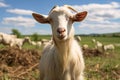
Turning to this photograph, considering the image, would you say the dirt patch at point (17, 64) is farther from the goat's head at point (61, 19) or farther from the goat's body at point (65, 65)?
the goat's head at point (61, 19)

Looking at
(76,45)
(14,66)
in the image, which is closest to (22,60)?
(14,66)

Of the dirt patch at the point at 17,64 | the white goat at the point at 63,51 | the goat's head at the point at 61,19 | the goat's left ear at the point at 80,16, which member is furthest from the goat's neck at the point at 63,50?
the dirt patch at the point at 17,64

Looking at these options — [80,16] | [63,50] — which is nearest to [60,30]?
[63,50]

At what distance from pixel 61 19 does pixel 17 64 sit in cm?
788

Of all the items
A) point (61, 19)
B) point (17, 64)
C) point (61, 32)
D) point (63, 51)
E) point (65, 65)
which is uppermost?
point (61, 19)

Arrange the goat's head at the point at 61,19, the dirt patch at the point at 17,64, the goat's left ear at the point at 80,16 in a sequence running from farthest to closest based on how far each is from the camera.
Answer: the dirt patch at the point at 17,64 < the goat's left ear at the point at 80,16 < the goat's head at the point at 61,19

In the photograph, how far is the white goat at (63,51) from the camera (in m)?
6.70

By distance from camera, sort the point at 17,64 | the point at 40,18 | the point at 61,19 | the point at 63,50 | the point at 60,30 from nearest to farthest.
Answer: the point at 60,30 < the point at 61,19 < the point at 63,50 < the point at 40,18 < the point at 17,64

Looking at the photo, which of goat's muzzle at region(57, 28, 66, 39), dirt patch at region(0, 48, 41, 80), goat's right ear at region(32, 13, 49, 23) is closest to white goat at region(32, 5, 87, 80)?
goat's right ear at region(32, 13, 49, 23)

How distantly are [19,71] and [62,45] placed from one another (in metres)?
6.57

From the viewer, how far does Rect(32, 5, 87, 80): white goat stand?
6699mm

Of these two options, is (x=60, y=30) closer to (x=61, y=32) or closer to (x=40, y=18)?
(x=61, y=32)

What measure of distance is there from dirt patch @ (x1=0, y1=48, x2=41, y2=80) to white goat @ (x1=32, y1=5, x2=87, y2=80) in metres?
4.39

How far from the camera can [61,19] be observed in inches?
260
